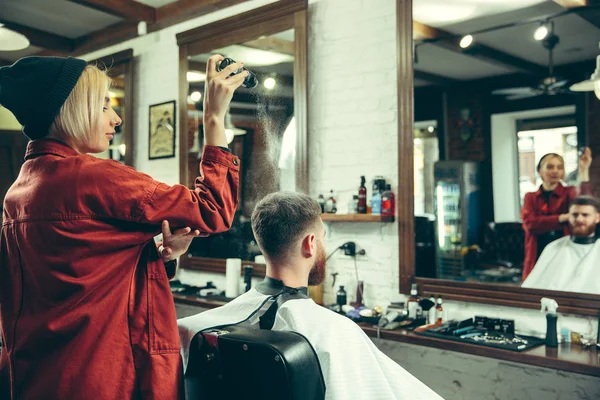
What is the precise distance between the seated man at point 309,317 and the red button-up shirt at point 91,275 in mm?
262

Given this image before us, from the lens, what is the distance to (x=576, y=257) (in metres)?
2.31

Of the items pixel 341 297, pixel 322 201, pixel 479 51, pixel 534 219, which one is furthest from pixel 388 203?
pixel 479 51

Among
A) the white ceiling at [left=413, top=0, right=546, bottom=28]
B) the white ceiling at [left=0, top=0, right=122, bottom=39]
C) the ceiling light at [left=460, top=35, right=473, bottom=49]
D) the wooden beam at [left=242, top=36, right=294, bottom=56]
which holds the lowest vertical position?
the ceiling light at [left=460, top=35, right=473, bottom=49]

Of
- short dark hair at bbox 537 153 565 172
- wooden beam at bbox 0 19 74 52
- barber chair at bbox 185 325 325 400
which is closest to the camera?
barber chair at bbox 185 325 325 400

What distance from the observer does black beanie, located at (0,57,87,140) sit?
1.19 m

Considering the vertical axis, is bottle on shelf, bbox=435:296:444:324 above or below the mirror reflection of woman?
below

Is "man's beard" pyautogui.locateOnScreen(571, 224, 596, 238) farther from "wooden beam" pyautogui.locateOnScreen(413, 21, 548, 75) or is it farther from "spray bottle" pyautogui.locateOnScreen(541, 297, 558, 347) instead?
"wooden beam" pyautogui.locateOnScreen(413, 21, 548, 75)

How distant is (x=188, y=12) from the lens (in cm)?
403

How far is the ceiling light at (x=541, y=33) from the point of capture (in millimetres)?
2355

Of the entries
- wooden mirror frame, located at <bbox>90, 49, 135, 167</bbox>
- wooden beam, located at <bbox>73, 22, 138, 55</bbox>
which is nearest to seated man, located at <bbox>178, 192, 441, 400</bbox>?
wooden mirror frame, located at <bbox>90, 49, 135, 167</bbox>

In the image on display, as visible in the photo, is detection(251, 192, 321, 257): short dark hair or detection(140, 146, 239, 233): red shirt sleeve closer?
detection(140, 146, 239, 233): red shirt sleeve

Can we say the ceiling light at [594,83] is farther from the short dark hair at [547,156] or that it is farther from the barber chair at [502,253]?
the barber chair at [502,253]

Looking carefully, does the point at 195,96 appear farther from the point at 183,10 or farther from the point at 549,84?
the point at 549,84

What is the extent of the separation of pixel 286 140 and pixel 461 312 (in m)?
1.40
